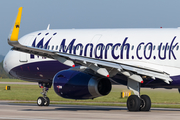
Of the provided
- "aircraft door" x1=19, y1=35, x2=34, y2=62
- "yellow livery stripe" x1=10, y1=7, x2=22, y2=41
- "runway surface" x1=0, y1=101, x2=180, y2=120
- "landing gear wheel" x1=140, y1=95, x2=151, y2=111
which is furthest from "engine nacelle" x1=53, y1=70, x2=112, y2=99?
"aircraft door" x1=19, y1=35, x2=34, y2=62

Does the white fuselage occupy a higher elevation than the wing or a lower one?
higher

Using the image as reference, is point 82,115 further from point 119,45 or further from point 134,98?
point 119,45

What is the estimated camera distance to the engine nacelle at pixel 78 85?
23.3 meters

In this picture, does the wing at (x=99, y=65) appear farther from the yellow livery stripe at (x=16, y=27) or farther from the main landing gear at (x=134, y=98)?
the main landing gear at (x=134, y=98)

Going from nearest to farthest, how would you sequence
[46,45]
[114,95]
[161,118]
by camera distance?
[161,118] → [46,45] → [114,95]

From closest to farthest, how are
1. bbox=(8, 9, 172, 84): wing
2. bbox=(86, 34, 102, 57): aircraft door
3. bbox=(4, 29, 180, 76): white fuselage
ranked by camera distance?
1. bbox=(8, 9, 172, 84): wing
2. bbox=(4, 29, 180, 76): white fuselage
3. bbox=(86, 34, 102, 57): aircraft door

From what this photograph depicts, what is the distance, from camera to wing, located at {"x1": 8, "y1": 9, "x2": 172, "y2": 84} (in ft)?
70.2

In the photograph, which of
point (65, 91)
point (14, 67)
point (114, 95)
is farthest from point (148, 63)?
point (114, 95)

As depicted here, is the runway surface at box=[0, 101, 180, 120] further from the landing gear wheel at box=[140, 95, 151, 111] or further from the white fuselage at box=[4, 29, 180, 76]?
the white fuselage at box=[4, 29, 180, 76]

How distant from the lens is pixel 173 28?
24.9 metres

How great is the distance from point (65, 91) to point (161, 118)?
584 cm

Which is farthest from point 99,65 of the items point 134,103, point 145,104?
point 145,104

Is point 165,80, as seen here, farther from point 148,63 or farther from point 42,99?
point 42,99

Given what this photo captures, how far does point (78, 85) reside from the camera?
23406 mm
